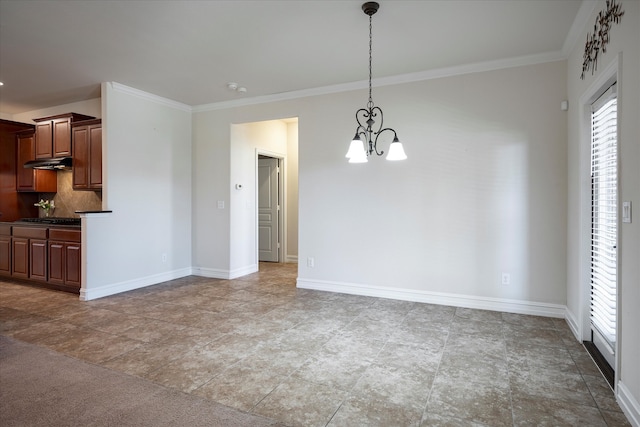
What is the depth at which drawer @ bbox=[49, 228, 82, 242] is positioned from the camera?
15.1 ft

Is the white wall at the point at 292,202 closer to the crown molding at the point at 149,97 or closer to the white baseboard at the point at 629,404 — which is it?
the crown molding at the point at 149,97

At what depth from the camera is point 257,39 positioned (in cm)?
345

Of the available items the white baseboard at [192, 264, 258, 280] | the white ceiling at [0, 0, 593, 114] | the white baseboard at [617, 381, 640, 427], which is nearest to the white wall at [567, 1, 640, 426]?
the white baseboard at [617, 381, 640, 427]

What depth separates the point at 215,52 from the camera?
375 centimetres

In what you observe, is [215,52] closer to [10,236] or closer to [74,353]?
[74,353]

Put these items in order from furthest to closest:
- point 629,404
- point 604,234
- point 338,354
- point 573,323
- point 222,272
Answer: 1. point 222,272
2. point 573,323
3. point 338,354
4. point 604,234
5. point 629,404

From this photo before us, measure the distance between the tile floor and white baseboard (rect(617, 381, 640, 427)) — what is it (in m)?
0.05

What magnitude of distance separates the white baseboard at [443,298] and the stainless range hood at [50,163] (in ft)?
12.6

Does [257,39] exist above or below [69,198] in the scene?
above

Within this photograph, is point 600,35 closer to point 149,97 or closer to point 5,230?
point 149,97

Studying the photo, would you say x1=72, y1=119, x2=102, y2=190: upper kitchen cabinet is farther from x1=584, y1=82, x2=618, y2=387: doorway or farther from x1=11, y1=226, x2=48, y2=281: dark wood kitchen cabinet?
x1=584, y1=82, x2=618, y2=387: doorway

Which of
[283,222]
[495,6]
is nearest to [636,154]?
[495,6]

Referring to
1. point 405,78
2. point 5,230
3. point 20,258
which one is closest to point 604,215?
point 405,78

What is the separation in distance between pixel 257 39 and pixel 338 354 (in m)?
2.95
